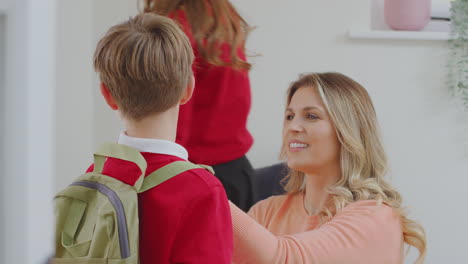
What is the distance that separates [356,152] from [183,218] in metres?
0.87

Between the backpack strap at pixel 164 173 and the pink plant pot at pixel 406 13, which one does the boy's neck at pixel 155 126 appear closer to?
the backpack strap at pixel 164 173

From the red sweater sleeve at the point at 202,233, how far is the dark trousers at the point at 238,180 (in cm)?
79

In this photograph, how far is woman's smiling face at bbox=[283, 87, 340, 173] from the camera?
1.73 metres

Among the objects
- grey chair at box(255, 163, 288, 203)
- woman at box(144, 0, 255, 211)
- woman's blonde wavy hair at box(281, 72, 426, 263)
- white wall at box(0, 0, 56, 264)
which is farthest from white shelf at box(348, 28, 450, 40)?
white wall at box(0, 0, 56, 264)

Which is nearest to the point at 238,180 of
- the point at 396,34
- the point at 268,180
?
the point at 268,180

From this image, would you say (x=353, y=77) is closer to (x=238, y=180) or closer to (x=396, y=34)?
(x=396, y=34)

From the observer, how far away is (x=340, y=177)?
1772 mm

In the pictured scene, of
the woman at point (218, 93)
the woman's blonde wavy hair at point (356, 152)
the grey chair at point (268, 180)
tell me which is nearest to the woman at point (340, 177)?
the woman's blonde wavy hair at point (356, 152)

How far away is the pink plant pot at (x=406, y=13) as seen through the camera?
9.34ft

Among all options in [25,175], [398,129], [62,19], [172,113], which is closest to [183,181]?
[172,113]

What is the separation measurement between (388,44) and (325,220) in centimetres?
144

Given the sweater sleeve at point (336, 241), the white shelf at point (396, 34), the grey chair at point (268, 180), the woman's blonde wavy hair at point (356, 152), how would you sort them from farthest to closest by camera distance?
1. the white shelf at point (396, 34)
2. the grey chair at point (268, 180)
3. the woman's blonde wavy hair at point (356, 152)
4. the sweater sleeve at point (336, 241)

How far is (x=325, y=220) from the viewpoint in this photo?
5.56 ft

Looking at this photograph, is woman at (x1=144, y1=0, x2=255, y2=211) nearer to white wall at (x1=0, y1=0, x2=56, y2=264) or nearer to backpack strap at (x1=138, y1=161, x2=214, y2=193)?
backpack strap at (x1=138, y1=161, x2=214, y2=193)
